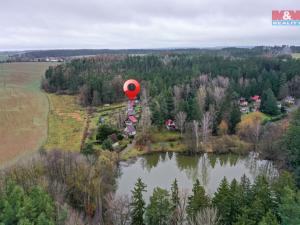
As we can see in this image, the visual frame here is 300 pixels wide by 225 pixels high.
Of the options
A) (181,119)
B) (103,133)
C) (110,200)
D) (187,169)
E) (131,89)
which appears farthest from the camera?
(181,119)

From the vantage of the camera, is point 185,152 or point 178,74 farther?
point 178,74

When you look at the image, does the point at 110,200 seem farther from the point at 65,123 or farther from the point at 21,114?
the point at 21,114

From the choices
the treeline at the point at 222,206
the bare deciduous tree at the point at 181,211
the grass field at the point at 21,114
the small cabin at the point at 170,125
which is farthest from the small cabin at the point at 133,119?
the treeline at the point at 222,206

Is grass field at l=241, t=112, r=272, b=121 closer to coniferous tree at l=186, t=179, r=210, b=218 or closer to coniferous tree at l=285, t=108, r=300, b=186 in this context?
coniferous tree at l=285, t=108, r=300, b=186

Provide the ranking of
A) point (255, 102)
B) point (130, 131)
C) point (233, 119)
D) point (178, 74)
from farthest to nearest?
point (178, 74) → point (255, 102) → point (130, 131) → point (233, 119)

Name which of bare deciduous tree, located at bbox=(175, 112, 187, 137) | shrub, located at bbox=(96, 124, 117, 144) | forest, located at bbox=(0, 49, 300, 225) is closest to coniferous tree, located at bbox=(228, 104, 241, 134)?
forest, located at bbox=(0, 49, 300, 225)

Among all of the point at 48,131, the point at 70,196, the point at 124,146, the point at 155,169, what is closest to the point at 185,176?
the point at 155,169

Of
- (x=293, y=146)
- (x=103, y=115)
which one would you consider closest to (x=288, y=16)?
(x=293, y=146)

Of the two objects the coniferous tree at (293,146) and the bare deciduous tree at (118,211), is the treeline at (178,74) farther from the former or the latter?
the bare deciduous tree at (118,211)
